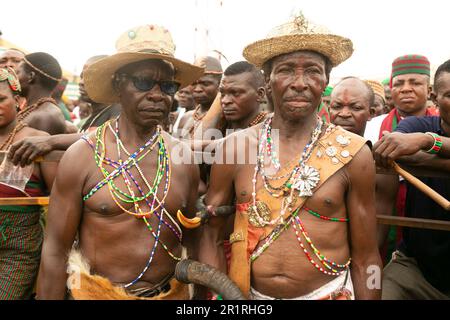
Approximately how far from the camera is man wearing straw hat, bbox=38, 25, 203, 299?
2869mm

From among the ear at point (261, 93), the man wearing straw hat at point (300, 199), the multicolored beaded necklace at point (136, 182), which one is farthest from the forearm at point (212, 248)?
the ear at point (261, 93)

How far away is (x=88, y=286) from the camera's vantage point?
2.85 meters

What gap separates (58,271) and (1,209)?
3.12 feet

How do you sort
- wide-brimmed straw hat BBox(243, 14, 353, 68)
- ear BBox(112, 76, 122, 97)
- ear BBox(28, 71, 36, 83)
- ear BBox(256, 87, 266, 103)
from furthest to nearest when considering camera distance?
ear BBox(28, 71, 36, 83), ear BBox(256, 87, 266, 103), ear BBox(112, 76, 122, 97), wide-brimmed straw hat BBox(243, 14, 353, 68)

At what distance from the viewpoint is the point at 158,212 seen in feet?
9.64

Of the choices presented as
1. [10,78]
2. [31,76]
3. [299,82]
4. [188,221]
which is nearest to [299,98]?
[299,82]

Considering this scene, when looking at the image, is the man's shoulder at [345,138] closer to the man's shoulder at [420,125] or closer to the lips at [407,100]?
the man's shoulder at [420,125]

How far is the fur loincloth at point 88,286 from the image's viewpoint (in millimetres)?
2822

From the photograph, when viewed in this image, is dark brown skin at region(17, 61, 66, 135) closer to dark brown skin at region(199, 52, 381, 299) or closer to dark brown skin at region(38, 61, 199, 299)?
dark brown skin at region(38, 61, 199, 299)

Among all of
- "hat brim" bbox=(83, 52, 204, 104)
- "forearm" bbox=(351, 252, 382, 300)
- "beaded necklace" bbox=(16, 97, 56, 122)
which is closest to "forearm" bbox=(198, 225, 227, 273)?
"forearm" bbox=(351, 252, 382, 300)

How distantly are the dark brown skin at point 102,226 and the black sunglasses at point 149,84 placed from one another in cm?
3

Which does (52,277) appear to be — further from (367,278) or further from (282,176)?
(367,278)

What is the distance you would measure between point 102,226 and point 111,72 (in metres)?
→ 1.01
